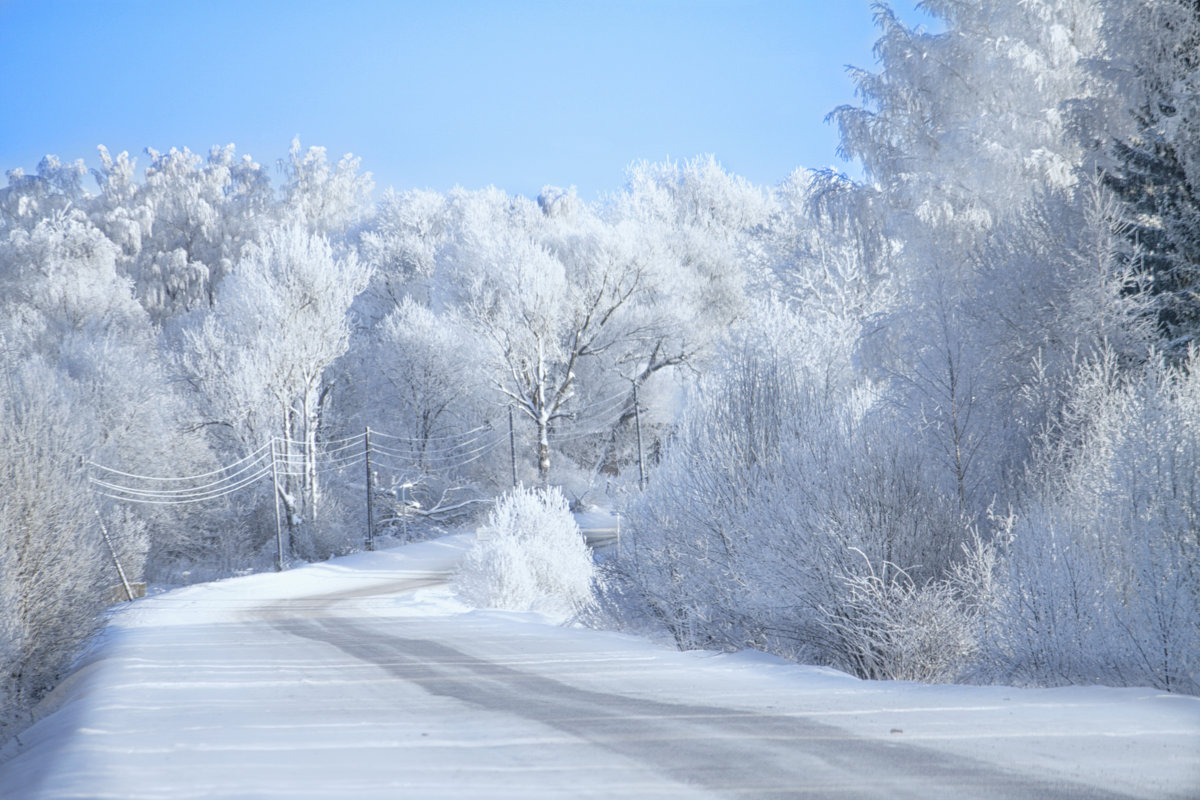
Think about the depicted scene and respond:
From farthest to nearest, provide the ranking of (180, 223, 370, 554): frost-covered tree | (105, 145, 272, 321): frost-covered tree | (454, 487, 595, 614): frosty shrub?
(105, 145, 272, 321): frost-covered tree < (180, 223, 370, 554): frost-covered tree < (454, 487, 595, 614): frosty shrub

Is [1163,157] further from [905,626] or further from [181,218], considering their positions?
[181,218]

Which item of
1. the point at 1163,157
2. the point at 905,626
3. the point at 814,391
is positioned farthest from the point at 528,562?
the point at 1163,157

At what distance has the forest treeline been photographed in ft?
27.5

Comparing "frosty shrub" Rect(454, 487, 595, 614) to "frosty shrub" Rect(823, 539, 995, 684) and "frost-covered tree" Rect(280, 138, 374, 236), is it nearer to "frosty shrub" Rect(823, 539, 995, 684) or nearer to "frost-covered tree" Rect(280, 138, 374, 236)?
"frosty shrub" Rect(823, 539, 995, 684)

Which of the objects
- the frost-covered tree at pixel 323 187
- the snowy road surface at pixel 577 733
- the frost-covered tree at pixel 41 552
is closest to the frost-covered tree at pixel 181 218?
the frost-covered tree at pixel 323 187

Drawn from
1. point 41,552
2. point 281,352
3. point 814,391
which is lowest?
point 41,552

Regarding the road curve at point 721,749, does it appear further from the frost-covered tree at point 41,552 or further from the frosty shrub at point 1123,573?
the frost-covered tree at point 41,552

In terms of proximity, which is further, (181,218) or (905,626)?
(181,218)

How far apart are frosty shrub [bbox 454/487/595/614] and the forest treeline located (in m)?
1.64

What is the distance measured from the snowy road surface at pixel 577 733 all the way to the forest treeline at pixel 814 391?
1.25 metres

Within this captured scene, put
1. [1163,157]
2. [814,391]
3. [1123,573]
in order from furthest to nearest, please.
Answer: [1163,157] < [814,391] < [1123,573]

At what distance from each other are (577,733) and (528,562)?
1165 cm

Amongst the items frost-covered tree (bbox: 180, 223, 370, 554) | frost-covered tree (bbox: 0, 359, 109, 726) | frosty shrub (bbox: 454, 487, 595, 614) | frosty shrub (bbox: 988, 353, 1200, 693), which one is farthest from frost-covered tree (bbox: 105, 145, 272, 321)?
frosty shrub (bbox: 988, 353, 1200, 693)

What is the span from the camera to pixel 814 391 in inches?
464
